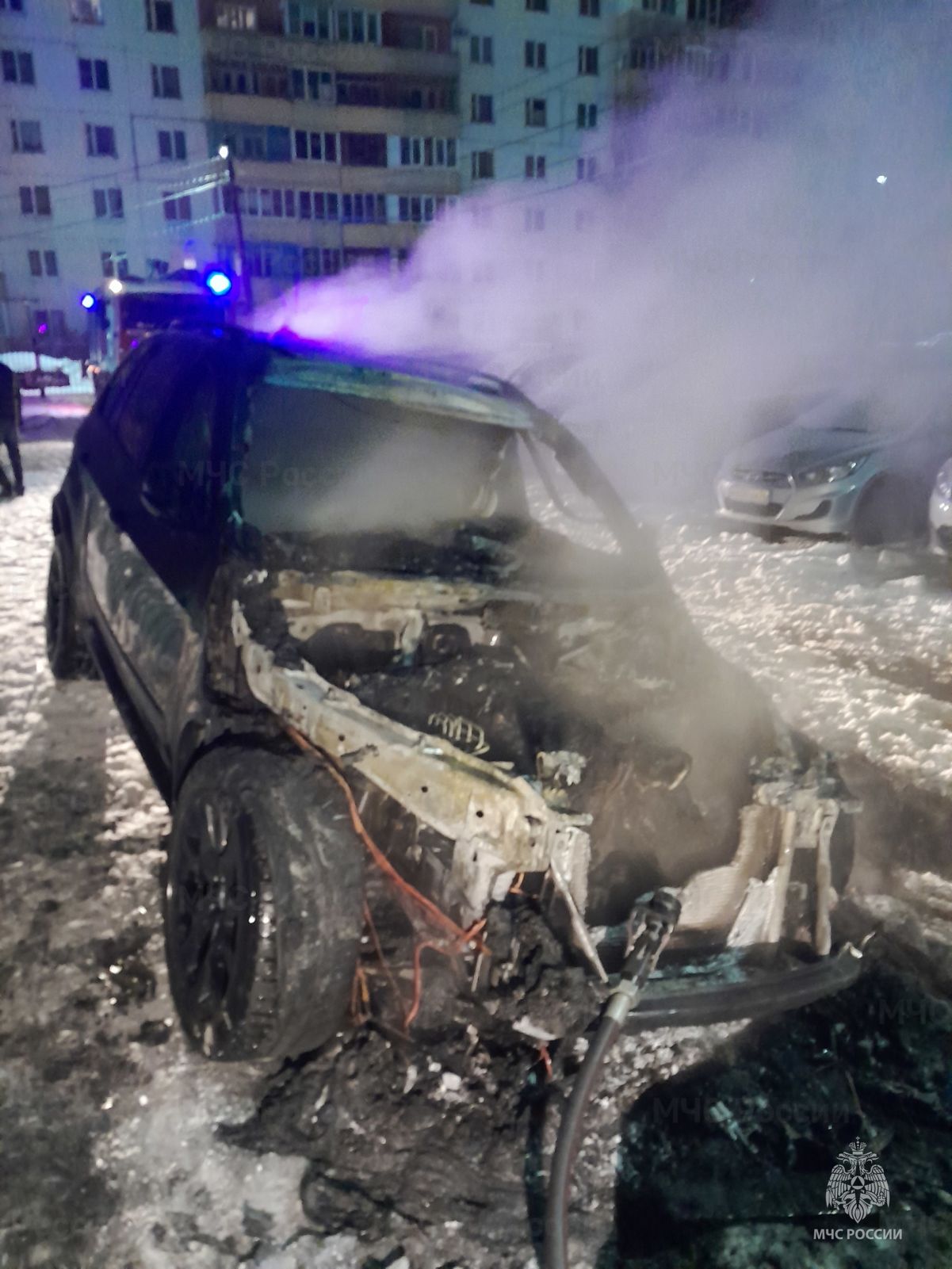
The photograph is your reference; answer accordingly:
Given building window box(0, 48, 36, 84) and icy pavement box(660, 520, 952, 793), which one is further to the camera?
building window box(0, 48, 36, 84)

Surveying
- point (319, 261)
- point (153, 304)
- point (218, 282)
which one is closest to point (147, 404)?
point (218, 282)

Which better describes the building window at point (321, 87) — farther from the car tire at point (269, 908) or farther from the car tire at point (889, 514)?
the car tire at point (269, 908)

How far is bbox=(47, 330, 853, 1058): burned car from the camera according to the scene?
214cm

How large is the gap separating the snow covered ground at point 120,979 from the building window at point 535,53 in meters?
37.8

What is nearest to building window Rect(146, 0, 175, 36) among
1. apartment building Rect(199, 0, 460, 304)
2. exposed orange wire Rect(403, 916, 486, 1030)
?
apartment building Rect(199, 0, 460, 304)

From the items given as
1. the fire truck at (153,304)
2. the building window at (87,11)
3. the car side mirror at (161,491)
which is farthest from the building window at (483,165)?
the car side mirror at (161,491)

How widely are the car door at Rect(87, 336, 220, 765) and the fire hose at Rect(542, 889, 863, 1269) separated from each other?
145 cm

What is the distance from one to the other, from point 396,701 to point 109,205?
3802 centimetres

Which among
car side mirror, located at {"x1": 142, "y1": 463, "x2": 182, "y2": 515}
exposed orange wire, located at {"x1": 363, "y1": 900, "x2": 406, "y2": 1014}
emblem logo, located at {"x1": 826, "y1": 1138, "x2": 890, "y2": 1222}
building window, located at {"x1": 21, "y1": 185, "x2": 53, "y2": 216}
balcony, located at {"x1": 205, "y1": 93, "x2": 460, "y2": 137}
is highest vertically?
balcony, located at {"x1": 205, "y1": 93, "x2": 460, "y2": 137}

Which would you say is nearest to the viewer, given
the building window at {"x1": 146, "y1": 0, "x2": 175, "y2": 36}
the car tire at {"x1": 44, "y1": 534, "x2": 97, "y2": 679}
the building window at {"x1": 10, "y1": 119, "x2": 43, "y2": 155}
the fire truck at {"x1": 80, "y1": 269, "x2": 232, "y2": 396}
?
the car tire at {"x1": 44, "y1": 534, "x2": 97, "y2": 679}

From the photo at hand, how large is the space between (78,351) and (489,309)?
14901 mm

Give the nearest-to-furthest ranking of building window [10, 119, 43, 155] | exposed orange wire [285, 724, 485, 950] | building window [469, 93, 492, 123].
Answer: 1. exposed orange wire [285, 724, 485, 950]
2. building window [10, 119, 43, 155]
3. building window [469, 93, 492, 123]

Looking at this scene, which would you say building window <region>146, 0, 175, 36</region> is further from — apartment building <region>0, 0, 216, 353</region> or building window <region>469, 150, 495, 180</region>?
building window <region>469, 150, 495, 180</region>

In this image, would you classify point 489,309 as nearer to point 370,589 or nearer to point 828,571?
point 828,571
